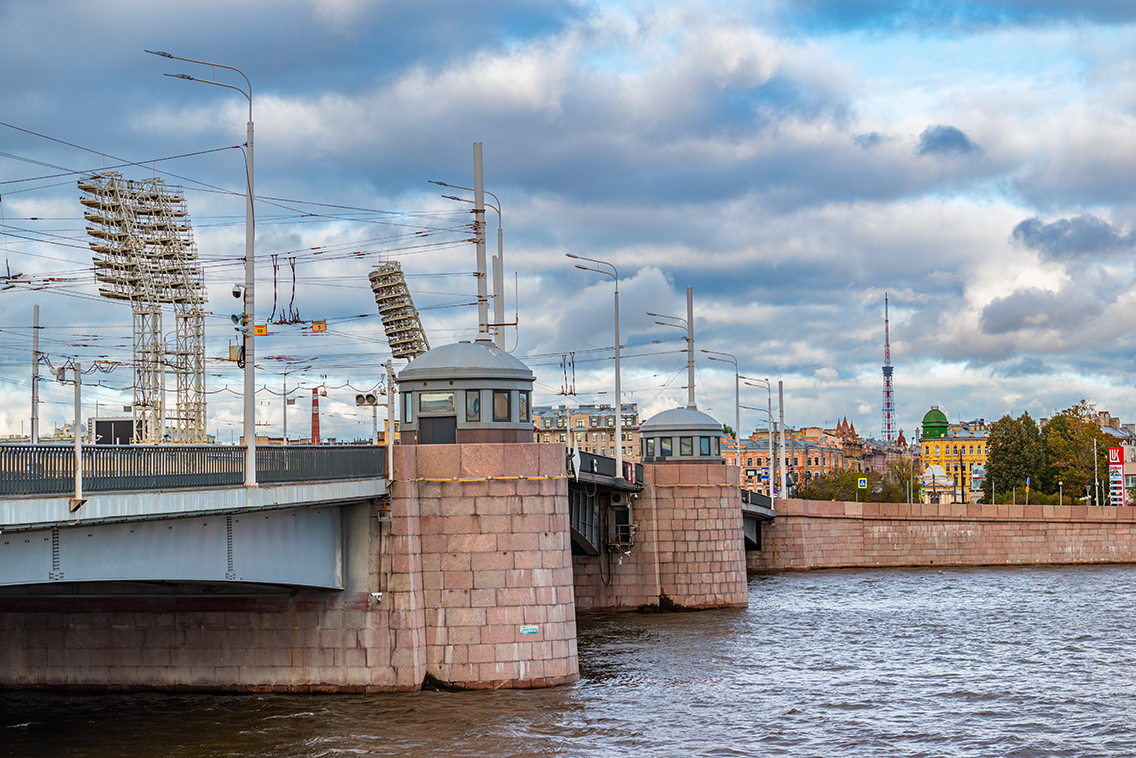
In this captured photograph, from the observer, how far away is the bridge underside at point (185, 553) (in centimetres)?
1914

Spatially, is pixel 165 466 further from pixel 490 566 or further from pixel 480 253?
pixel 480 253

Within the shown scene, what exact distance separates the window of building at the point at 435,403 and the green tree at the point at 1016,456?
335 feet

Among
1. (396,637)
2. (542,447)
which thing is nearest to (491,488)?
(542,447)

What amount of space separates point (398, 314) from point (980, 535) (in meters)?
39.8

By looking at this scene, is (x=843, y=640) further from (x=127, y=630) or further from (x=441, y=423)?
(x=127, y=630)

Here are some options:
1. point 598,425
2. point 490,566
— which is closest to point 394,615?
point 490,566

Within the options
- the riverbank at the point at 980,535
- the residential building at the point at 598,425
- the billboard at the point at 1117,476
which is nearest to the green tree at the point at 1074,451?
the billboard at the point at 1117,476

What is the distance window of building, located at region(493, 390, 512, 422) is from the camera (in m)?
32.3

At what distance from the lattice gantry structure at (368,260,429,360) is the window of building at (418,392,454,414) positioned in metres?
44.1

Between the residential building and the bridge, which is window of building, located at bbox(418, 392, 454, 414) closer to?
the bridge

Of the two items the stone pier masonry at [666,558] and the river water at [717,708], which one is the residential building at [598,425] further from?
the river water at [717,708]

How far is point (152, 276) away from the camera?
Answer: 67.0m

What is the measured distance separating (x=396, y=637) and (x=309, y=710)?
2494mm

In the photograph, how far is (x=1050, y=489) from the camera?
5020 inches
